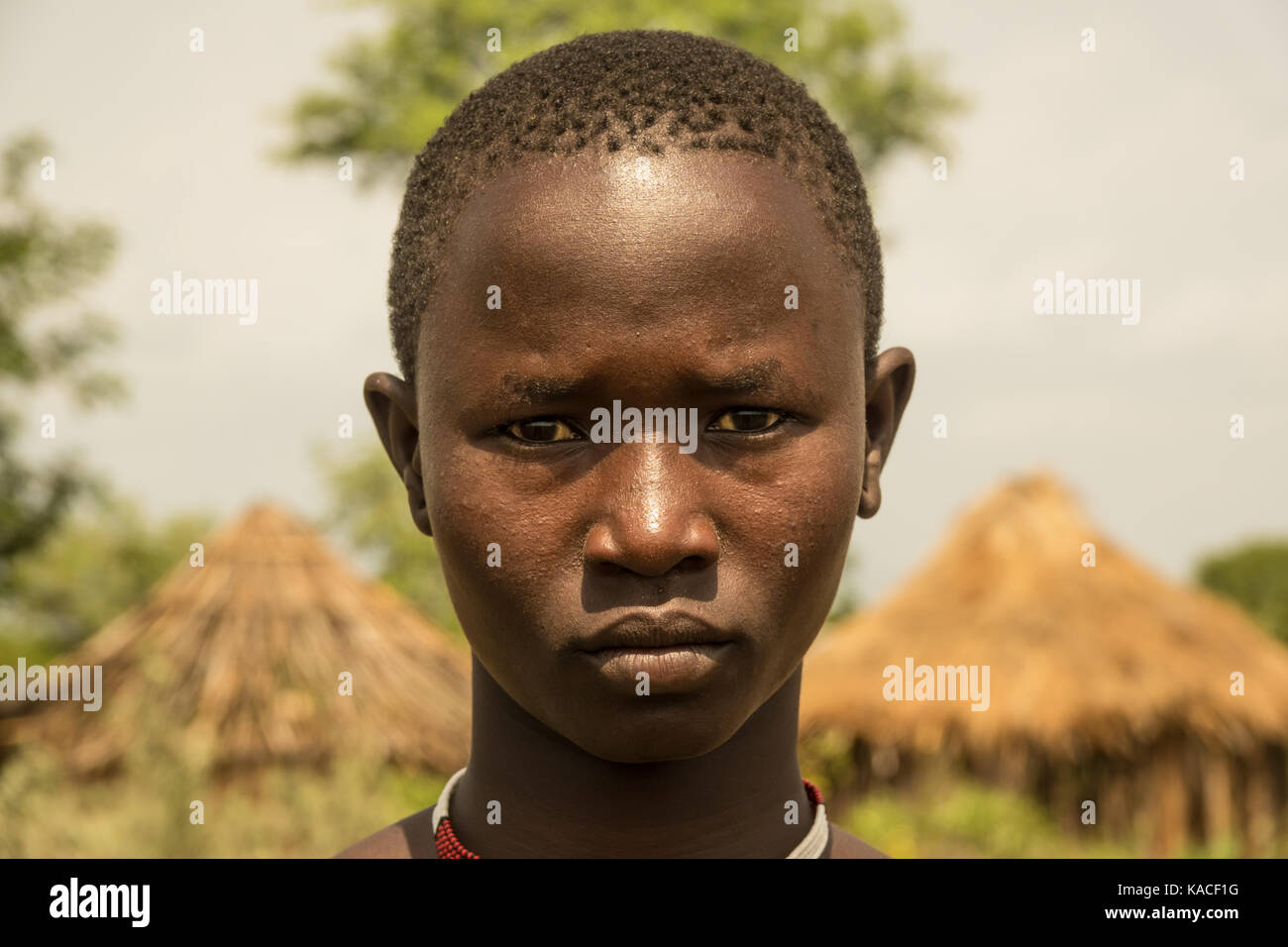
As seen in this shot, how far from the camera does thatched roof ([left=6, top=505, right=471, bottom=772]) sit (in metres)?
11.9

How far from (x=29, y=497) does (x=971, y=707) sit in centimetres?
1137

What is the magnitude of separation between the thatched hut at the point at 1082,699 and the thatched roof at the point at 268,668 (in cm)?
582

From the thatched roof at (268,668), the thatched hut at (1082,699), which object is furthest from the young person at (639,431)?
the thatched hut at (1082,699)

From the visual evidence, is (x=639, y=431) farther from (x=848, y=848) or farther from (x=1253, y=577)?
(x=1253, y=577)

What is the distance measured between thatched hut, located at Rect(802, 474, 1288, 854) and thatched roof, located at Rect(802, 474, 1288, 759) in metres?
0.02

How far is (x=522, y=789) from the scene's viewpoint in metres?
2.97

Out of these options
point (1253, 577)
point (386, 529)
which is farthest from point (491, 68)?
point (1253, 577)

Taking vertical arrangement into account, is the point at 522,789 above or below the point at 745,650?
below

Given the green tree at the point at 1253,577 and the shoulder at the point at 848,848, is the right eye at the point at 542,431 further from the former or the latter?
the green tree at the point at 1253,577

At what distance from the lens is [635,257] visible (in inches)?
103

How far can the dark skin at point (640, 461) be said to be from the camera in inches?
102
